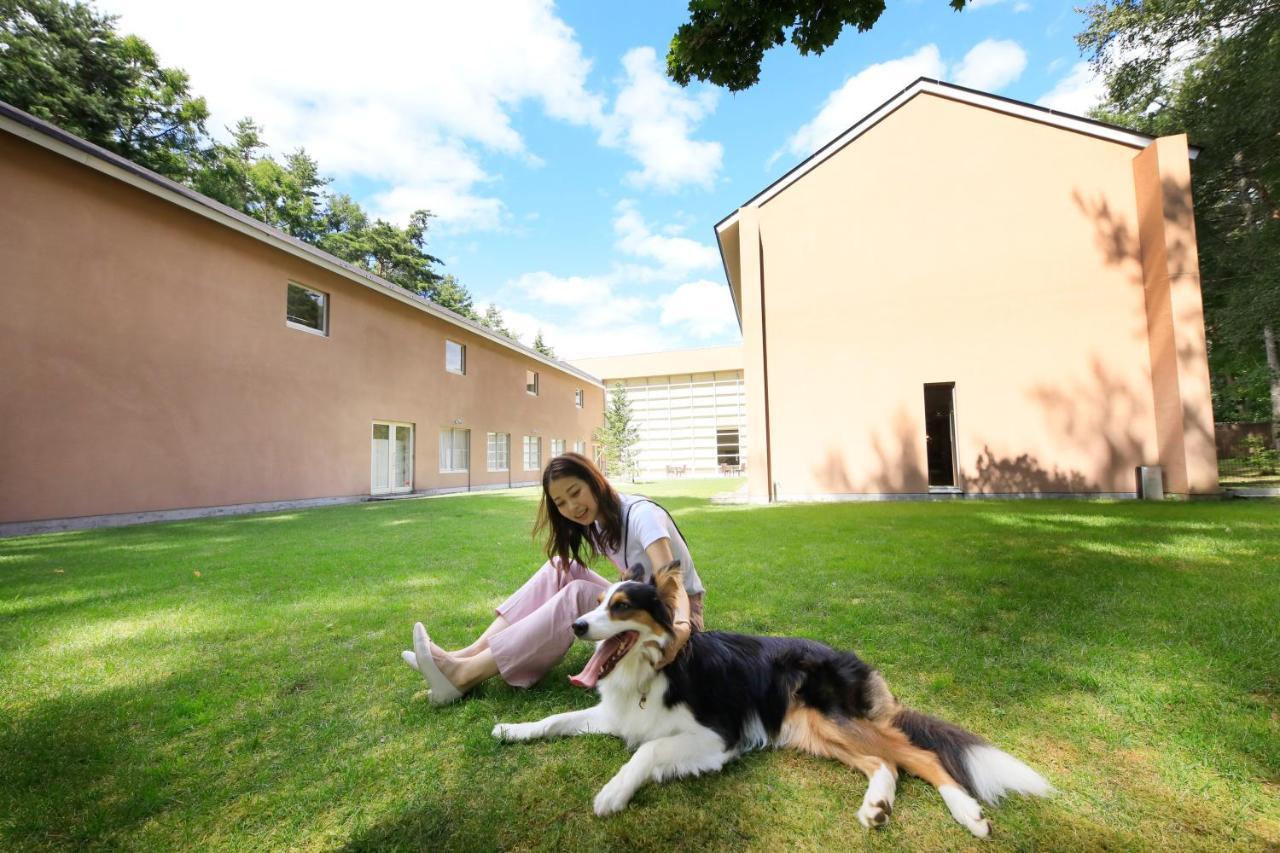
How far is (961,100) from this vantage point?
36.3 ft

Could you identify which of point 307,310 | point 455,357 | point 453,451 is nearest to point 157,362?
point 307,310

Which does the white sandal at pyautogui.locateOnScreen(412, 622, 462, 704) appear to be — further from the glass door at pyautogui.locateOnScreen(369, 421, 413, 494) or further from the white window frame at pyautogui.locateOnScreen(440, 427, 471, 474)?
the white window frame at pyautogui.locateOnScreen(440, 427, 471, 474)

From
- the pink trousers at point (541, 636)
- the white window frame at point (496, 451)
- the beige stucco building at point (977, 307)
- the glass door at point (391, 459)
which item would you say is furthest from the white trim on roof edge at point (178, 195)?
the pink trousers at point (541, 636)

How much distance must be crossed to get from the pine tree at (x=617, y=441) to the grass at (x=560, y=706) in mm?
21297

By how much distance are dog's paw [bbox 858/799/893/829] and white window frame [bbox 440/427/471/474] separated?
16880 millimetres

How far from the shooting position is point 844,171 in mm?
11719

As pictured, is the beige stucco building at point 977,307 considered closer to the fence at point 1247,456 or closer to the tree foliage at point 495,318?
the fence at point 1247,456

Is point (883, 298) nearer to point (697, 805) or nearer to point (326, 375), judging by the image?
point (697, 805)

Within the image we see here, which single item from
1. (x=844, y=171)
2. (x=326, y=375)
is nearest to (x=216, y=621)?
(x=326, y=375)

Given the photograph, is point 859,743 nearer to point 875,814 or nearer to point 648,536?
point 875,814

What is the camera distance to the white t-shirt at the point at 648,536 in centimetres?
233

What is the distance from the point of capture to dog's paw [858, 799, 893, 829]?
156 cm

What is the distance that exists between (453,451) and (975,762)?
58.1ft

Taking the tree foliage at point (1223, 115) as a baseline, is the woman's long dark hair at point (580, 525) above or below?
below
